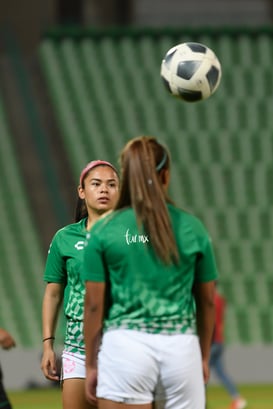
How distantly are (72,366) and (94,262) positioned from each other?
4.64ft

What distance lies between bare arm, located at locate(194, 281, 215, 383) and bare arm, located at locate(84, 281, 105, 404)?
0.43m

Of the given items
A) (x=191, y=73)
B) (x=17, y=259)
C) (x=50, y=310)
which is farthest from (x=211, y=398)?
(x=50, y=310)

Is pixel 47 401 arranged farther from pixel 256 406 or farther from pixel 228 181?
pixel 228 181

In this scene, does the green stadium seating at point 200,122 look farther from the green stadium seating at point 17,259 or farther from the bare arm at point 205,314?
the bare arm at point 205,314

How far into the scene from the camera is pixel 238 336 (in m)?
17.0

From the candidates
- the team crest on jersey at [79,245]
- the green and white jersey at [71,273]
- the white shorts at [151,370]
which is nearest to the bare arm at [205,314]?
the white shorts at [151,370]

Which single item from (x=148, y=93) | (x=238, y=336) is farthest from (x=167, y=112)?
(x=238, y=336)

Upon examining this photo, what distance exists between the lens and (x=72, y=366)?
6.16 meters

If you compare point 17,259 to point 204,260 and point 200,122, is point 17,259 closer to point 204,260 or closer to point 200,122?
point 200,122

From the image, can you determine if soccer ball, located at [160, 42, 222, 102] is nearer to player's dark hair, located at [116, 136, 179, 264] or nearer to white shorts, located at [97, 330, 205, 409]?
player's dark hair, located at [116, 136, 179, 264]

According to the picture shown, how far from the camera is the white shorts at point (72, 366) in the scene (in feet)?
20.1

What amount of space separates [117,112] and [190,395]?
1479 centimetres

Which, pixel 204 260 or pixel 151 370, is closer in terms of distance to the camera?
pixel 151 370

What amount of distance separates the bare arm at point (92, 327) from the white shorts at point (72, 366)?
115 cm
